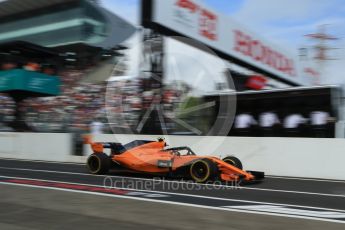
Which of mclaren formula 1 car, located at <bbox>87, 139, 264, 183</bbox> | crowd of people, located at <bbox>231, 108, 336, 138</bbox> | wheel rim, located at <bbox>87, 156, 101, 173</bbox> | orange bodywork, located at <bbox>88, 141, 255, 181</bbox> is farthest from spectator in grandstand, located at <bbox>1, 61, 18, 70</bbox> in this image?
orange bodywork, located at <bbox>88, 141, 255, 181</bbox>

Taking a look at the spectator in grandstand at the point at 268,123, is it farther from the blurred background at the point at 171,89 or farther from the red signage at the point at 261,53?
the red signage at the point at 261,53

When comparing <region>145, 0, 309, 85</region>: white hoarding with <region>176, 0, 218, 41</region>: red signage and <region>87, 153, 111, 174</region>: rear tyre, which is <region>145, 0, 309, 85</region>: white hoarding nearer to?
Result: <region>176, 0, 218, 41</region>: red signage

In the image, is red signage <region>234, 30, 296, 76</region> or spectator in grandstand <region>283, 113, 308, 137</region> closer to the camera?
spectator in grandstand <region>283, 113, 308, 137</region>

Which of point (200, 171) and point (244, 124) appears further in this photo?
point (244, 124)

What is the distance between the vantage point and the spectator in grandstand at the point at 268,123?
1559 centimetres

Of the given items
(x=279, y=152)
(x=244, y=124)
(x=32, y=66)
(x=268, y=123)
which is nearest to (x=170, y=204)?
(x=279, y=152)

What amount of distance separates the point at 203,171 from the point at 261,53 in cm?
2140

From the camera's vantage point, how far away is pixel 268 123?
620 inches

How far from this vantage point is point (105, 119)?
17.5m

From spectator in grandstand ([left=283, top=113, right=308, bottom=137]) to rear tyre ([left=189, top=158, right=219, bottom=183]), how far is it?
6134mm

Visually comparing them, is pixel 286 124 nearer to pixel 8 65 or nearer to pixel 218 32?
pixel 218 32

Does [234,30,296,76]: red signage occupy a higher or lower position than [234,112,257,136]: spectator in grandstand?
higher

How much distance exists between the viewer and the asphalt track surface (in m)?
5.59

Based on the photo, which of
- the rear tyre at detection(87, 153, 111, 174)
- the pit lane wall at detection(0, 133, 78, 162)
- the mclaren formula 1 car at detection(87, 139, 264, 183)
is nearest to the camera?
the mclaren formula 1 car at detection(87, 139, 264, 183)
